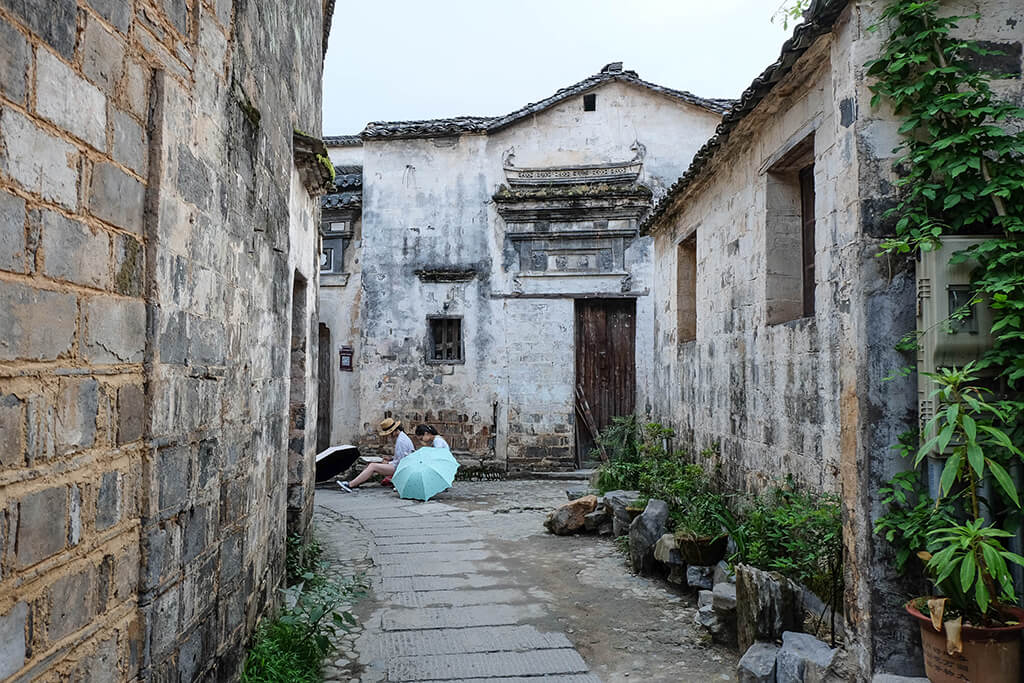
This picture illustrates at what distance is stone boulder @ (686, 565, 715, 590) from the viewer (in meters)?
5.04

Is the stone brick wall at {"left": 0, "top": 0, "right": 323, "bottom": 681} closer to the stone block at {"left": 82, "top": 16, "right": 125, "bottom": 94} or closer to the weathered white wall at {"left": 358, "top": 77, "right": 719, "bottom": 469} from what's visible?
the stone block at {"left": 82, "top": 16, "right": 125, "bottom": 94}

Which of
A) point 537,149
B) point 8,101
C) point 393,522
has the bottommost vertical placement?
point 393,522

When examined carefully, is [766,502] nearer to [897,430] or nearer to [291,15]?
[897,430]

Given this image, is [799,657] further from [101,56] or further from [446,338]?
[446,338]

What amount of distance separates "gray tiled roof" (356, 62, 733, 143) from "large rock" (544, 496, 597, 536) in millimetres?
6784

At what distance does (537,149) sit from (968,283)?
9390 millimetres

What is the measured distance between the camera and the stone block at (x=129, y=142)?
84.5 inches

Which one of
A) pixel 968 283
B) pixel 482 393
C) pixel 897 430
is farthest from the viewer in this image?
pixel 482 393

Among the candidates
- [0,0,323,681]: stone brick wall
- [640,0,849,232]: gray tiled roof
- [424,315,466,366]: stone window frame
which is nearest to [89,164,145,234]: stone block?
[0,0,323,681]: stone brick wall

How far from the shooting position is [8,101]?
1.61 meters

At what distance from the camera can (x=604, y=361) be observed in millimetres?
11453

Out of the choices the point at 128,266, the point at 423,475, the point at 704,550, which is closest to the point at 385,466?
the point at 423,475

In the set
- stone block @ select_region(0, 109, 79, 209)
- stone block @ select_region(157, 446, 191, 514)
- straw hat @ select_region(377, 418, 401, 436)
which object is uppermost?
stone block @ select_region(0, 109, 79, 209)

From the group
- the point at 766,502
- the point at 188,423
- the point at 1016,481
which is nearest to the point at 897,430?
the point at 1016,481
